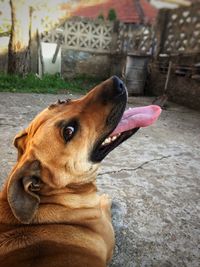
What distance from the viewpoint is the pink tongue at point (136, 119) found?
211cm

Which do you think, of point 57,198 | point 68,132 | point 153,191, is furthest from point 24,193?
point 153,191

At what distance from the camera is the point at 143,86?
9.84 meters

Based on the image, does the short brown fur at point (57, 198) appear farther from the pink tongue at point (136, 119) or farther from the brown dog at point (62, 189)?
the pink tongue at point (136, 119)

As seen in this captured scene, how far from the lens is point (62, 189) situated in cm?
183

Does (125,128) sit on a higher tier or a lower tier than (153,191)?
higher

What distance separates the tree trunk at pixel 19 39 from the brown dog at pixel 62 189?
8.91 m

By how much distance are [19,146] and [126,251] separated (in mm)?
1126

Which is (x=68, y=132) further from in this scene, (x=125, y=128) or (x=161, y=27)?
(x=161, y=27)

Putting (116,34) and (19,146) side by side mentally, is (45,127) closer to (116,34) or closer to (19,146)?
(19,146)

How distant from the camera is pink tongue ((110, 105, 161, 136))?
2111mm

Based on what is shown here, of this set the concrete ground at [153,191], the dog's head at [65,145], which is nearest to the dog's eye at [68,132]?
the dog's head at [65,145]

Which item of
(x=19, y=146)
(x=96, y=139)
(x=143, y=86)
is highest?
(x=96, y=139)

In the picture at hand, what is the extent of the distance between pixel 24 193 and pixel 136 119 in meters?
1.00

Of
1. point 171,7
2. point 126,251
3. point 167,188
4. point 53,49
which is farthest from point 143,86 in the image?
point 126,251
